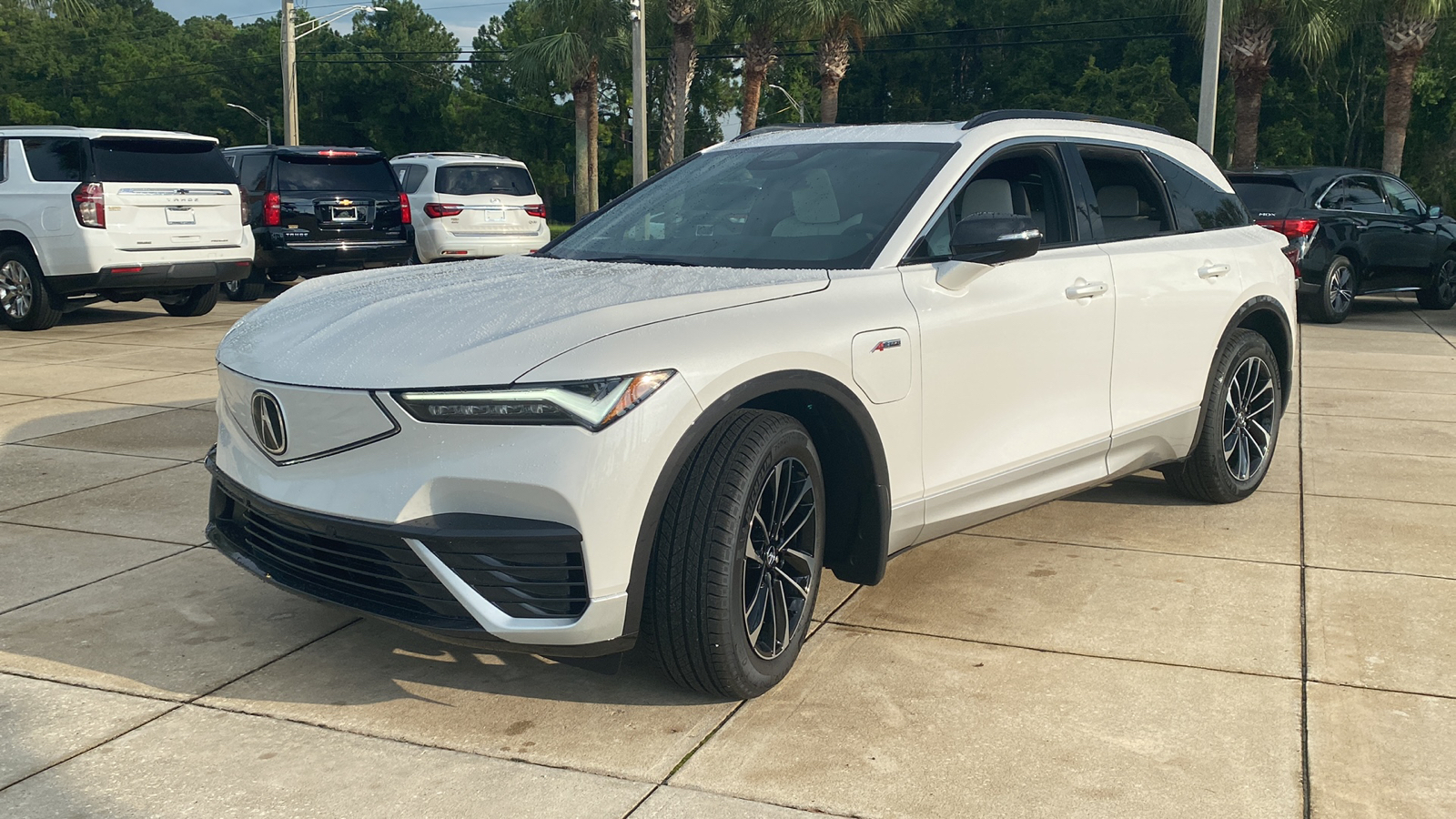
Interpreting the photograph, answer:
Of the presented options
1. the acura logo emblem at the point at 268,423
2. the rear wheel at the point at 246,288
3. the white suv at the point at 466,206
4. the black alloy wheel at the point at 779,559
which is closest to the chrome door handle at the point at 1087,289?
the black alloy wheel at the point at 779,559

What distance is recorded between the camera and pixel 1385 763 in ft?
11.3

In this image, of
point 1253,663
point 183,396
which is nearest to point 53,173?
point 183,396

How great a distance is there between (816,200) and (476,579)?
197 centimetres

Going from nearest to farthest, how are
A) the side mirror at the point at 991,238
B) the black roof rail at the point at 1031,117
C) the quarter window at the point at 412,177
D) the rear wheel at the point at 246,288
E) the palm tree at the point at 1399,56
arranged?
the side mirror at the point at 991,238, the black roof rail at the point at 1031,117, the rear wheel at the point at 246,288, the quarter window at the point at 412,177, the palm tree at the point at 1399,56

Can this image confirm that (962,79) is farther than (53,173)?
Yes

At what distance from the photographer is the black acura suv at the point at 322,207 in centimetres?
1497

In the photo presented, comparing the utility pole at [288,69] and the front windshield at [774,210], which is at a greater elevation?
the utility pole at [288,69]

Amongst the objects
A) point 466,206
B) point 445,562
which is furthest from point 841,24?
point 445,562

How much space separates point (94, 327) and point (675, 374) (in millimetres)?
11785

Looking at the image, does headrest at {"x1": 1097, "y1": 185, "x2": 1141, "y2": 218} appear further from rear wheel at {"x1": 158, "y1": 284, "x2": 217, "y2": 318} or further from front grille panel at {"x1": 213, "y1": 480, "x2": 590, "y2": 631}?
rear wheel at {"x1": 158, "y1": 284, "x2": 217, "y2": 318}

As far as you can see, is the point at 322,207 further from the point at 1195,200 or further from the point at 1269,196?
the point at 1195,200

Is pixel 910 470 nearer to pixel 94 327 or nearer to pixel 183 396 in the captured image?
pixel 183 396

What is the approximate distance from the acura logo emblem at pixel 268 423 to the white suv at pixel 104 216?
950 cm

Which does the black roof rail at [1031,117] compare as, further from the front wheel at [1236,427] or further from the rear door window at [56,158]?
the rear door window at [56,158]
